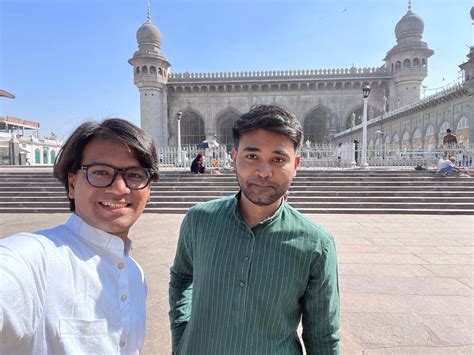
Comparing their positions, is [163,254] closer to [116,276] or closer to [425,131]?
[116,276]

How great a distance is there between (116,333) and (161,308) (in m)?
1.83

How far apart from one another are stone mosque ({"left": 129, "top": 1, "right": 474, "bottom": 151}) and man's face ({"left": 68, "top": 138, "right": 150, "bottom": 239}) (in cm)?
2590

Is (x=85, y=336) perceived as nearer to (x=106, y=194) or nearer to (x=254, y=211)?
(x=106, y=194)

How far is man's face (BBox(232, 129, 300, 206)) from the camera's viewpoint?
3.38 ft

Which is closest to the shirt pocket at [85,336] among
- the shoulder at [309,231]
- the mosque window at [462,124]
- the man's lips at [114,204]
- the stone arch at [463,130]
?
the man's lips at [114,204]

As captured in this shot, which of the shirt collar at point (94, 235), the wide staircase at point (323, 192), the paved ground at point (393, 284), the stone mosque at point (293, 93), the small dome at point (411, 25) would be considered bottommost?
the paved ground at point (393, 284)

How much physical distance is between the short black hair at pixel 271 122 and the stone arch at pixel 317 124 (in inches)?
1183

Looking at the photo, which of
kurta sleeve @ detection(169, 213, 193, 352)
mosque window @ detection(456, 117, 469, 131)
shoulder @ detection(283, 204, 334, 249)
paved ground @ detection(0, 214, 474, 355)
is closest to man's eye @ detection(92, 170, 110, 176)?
kurta sleeve @ detection(169, 213, 193, 352)

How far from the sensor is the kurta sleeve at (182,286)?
119 cm

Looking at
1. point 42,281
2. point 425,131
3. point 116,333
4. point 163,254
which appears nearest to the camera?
point 42,281

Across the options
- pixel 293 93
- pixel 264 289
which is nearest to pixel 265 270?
pixel 264 289

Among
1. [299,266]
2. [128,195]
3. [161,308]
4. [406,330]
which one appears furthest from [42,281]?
[406,330]

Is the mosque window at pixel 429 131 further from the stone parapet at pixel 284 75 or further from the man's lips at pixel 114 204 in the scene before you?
the man's lips at pixel 114 204

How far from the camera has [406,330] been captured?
85.7 inches
